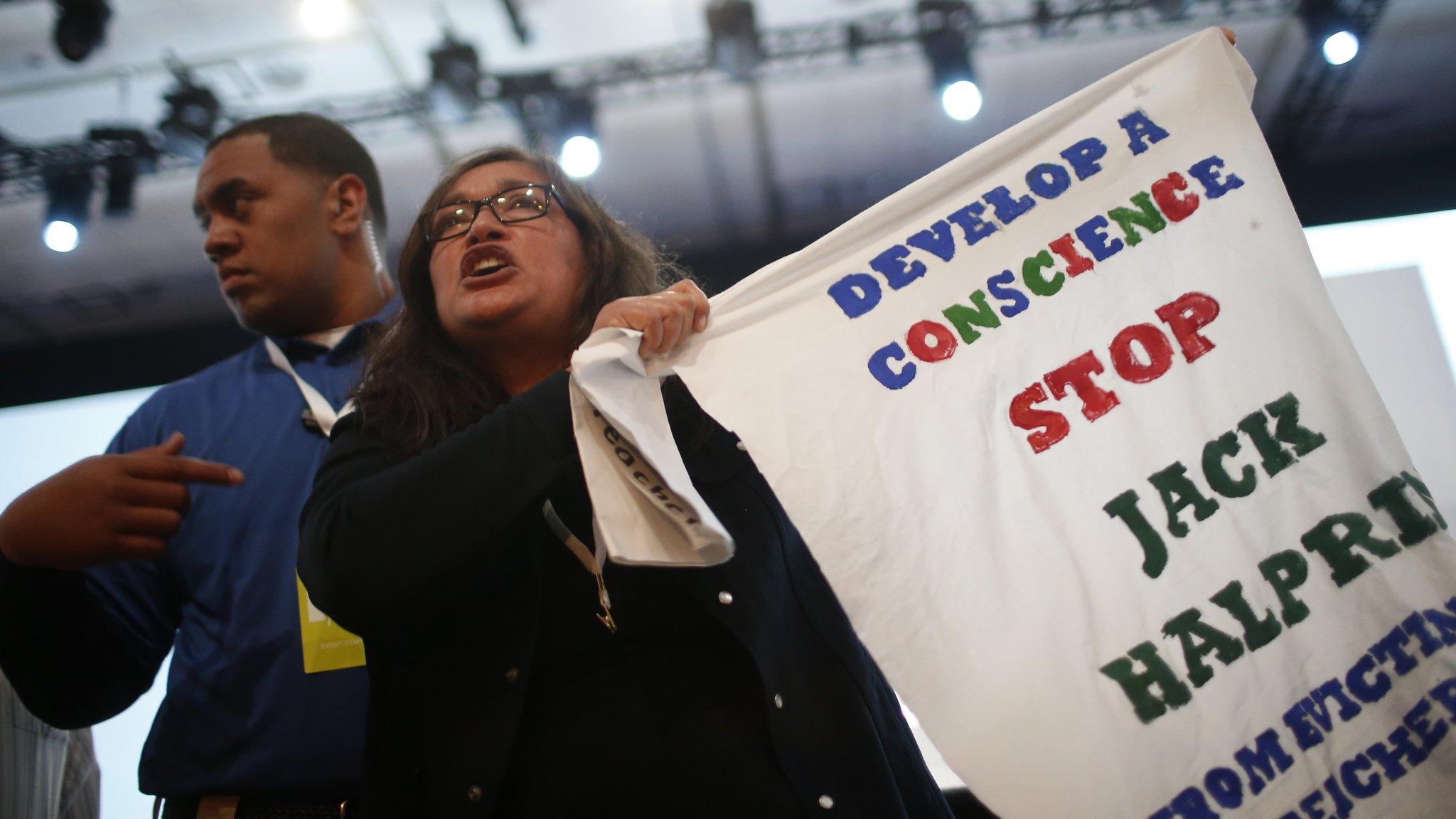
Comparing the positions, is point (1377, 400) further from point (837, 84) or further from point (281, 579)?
point (837, 84)

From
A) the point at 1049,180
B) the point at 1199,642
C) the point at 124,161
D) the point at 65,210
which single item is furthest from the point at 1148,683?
the point at 65,210

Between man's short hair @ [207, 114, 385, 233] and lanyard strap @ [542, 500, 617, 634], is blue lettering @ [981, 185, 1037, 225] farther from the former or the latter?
man's short hair @ [207, 114, 385, 233]

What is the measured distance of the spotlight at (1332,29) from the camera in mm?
3754

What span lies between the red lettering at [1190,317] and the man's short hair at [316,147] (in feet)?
4.88

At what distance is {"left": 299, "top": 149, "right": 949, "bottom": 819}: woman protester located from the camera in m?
1.04

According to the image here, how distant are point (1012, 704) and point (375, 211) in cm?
159

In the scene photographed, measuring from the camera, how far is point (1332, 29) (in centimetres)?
378

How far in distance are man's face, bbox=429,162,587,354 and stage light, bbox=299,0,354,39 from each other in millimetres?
2522

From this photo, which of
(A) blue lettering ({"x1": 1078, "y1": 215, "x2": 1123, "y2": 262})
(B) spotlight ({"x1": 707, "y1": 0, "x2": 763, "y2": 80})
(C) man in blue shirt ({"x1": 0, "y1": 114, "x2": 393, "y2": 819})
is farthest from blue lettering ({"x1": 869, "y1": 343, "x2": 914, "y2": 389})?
(B) spotlight ({"x1": 707, "y1": 0, "x2": 763, "y2": 80})

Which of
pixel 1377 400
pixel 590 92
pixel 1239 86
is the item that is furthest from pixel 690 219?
pixel 1377 400

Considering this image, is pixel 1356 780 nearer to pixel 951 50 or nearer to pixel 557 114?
pixel 951 50

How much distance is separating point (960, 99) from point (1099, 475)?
2.93 metres

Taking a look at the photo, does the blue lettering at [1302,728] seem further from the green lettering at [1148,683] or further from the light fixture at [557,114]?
the light fixture at [557,114]

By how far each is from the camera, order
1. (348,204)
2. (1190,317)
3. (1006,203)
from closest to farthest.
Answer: (1190,317)
(1006,203)
(348,204)
